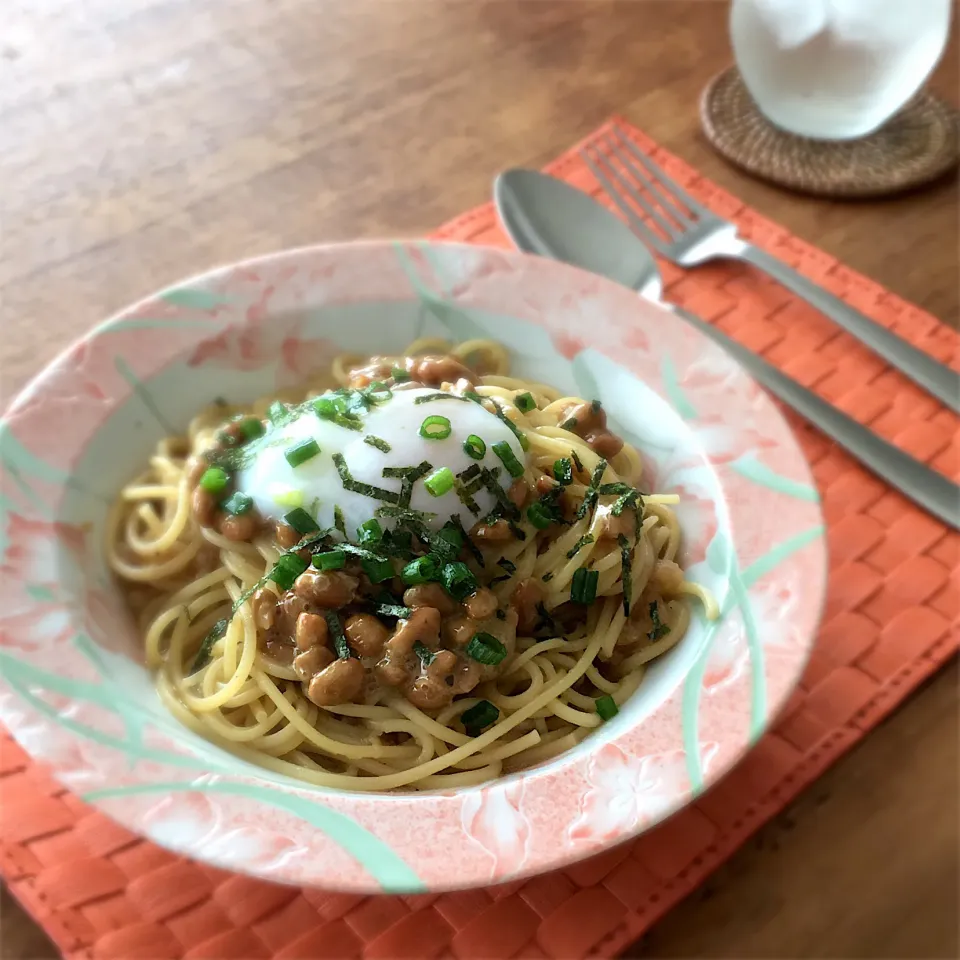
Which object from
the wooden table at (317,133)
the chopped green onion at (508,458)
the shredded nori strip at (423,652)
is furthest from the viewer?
the wooden table at (317,133)

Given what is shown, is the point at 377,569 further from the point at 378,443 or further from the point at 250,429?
the point at 250,429

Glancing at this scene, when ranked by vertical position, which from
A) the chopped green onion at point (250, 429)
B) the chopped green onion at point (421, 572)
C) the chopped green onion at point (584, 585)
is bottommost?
the chopped green onion at point (584, 585)

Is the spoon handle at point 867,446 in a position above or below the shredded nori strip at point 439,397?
below

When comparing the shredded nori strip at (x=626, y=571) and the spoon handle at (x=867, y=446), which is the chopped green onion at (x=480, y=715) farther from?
the spoon handle at (x=867, y=446)

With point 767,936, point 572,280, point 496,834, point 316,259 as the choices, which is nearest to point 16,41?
point 316,259

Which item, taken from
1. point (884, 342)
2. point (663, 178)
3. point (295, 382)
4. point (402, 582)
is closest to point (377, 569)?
point (402, 582)

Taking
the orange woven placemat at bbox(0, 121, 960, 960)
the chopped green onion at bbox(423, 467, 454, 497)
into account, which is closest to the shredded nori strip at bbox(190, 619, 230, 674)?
the orange woven placemat at bbox(0, 121, 960, 960)

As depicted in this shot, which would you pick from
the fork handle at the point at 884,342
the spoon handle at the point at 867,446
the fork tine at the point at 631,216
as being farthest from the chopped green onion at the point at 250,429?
the fork handle at the point at 884,342

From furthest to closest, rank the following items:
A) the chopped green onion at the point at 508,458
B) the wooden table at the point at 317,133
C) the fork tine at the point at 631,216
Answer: the fork tine at the point at 631,216
the wooden table at the point at 317,133
the chopped green onion at the point at 508,458
